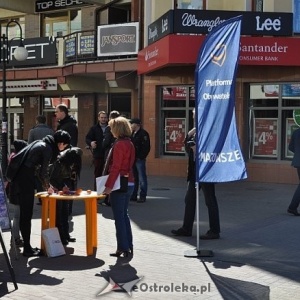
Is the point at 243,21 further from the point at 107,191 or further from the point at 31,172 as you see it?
the point at 31,172

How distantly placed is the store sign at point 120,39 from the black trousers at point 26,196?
11638 mm

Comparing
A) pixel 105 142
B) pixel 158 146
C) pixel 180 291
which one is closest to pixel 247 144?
pixel 158 146

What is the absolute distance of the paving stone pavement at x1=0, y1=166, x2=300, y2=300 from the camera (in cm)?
586

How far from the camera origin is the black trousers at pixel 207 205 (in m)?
8.38

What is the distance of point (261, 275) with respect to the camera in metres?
6.44

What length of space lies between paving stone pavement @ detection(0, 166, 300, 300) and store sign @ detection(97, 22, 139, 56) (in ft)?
28.7

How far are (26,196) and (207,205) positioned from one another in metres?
2.61

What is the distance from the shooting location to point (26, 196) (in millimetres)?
7277

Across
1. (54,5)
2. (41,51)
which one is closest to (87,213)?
(41,51)

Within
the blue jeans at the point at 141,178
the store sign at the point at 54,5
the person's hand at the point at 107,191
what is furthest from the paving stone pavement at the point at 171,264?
the store sign at the point at 54,5

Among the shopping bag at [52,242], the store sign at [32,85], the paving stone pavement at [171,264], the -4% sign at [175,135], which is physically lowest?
the paving stone pavement at [171,264]

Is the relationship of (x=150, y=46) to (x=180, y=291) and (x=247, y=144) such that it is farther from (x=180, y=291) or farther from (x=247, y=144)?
(x=180, y=291)

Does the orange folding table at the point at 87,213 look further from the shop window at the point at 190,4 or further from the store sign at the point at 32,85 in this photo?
the store sign at the point at 32,85

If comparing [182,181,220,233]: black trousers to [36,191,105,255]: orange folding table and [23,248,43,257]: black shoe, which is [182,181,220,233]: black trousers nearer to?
[36,191,105,255]: orange folding table
